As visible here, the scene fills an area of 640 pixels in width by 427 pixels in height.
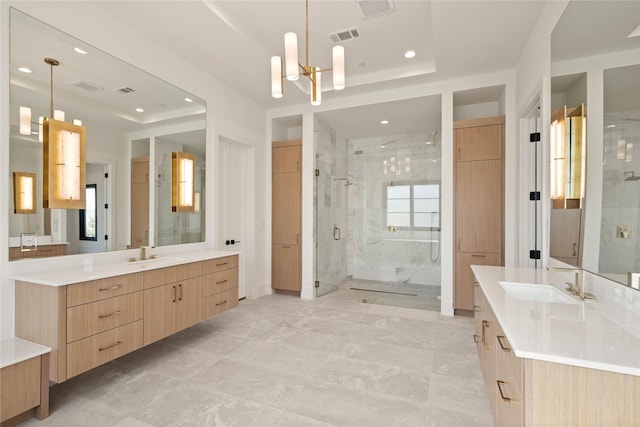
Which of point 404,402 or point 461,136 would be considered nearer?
point 404,402

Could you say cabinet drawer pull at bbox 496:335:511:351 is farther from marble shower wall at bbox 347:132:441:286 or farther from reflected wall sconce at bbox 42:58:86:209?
marble shower wall at bbox 347:132:441:286

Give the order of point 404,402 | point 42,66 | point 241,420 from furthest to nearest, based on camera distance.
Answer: point 42,66 → point 404,402 → point 241,420

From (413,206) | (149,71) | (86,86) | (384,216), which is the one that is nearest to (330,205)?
(384,216)

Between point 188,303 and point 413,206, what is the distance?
3933 mm

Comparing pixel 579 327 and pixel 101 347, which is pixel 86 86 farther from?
pixel 579 327

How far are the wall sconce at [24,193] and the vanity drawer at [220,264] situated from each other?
143cm

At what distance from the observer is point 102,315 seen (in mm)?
2066

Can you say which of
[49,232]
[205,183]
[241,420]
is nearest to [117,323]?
[49,232]

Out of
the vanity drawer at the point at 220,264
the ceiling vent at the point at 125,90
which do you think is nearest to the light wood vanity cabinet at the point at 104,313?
the vanity drawer at the point at 220,264

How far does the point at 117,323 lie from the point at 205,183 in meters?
1.94

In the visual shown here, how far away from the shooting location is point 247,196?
15.4 feet

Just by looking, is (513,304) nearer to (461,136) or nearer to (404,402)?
(404,402)

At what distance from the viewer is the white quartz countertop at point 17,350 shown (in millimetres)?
1679

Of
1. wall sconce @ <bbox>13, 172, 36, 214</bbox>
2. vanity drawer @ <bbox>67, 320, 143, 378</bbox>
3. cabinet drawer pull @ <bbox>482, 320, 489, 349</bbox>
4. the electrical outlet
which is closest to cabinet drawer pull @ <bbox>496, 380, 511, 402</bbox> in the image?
cabinet drawer pull @ <bbox>482, 320, 489, 349</bbox>
